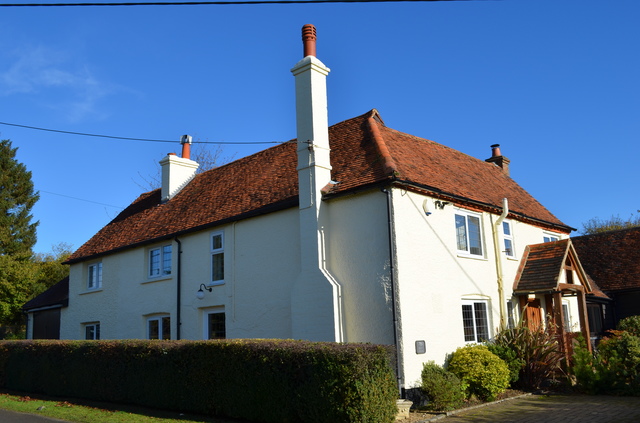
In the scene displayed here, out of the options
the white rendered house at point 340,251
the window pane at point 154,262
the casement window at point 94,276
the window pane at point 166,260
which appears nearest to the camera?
the white rendered house at point 340,251

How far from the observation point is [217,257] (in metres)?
16.9

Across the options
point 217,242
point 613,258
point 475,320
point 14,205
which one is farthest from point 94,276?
point 14,205

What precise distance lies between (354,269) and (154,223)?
32.5 feet

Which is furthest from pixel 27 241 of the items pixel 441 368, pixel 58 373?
pixel 441 368

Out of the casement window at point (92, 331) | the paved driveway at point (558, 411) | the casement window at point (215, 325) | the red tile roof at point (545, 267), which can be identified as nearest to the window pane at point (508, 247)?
the red tile roof at point (545, 267)

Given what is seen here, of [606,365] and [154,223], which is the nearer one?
[606,365]

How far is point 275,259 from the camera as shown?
588 inches

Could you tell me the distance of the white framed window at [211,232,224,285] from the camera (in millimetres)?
16719

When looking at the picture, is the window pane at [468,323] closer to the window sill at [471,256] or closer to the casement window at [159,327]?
the window sill at [471,256]

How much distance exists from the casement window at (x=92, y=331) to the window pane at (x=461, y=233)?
14247 millimetres

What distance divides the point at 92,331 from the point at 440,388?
14911mm

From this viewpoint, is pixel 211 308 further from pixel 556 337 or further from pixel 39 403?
pixel 556 337

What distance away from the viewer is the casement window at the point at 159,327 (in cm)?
1825

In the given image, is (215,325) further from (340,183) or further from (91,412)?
(340,183)
